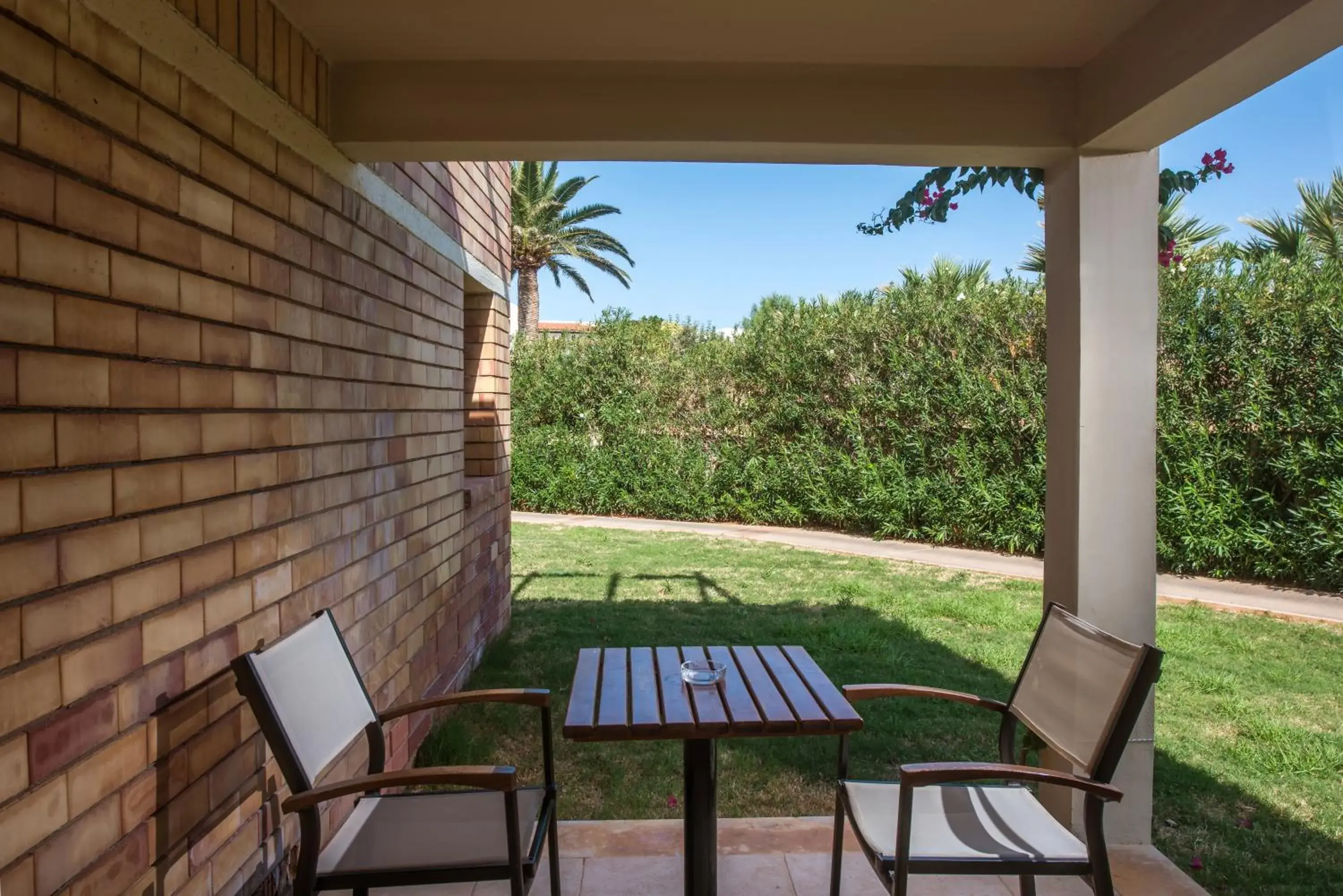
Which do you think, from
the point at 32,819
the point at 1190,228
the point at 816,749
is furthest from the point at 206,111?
the point at 1190,228

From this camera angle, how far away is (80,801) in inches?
60.9

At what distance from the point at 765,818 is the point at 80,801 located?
2.15 meters

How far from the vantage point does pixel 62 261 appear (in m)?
1.52

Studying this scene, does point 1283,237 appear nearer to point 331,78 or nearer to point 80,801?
point 331,78

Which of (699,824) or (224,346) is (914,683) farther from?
(224,346)

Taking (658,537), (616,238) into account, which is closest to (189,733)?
(658,537)

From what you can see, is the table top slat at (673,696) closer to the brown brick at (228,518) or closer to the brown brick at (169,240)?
the brown brick at (228,518)

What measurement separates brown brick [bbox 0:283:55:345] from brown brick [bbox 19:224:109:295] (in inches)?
1.2

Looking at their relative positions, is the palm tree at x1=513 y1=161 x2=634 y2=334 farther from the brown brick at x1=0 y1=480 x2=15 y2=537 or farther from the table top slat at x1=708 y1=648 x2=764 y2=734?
the brown brick at x1=0 y1=480 x2=15 y2=537

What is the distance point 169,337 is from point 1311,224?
13.8 m

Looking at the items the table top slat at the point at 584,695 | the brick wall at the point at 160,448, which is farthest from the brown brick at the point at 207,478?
the table top slat at the point at 584,695

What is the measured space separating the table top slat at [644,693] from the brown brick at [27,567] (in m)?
1.20

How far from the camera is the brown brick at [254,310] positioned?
2.18m

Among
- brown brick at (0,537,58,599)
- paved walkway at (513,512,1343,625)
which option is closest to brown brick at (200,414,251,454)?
brown brick at (0,537,58,599)
